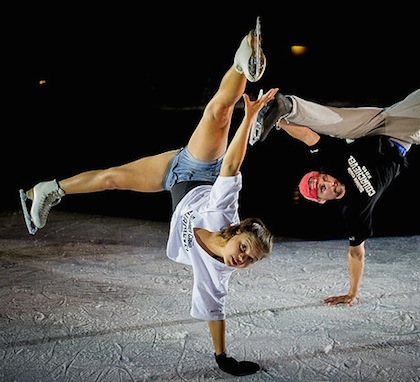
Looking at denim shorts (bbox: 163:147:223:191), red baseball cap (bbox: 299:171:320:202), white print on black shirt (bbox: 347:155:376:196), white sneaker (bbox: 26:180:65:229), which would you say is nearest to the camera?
denim shorts (bbox: 163:147:223:191)

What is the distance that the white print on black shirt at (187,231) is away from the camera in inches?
123

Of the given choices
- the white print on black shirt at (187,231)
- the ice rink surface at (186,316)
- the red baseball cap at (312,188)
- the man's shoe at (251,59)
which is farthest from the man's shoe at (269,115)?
the ice rink surface at (186,316)

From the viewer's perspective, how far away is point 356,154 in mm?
4402

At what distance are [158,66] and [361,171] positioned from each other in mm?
16541

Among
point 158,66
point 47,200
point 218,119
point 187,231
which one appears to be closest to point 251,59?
point 218,119

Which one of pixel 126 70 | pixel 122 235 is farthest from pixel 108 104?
pixel 122 235

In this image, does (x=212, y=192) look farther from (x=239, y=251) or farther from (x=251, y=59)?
(x=251, y=59)

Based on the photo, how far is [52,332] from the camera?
3.98 meters

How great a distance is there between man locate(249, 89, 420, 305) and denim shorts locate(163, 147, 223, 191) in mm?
808

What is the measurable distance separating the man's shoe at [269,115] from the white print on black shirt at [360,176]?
826mm

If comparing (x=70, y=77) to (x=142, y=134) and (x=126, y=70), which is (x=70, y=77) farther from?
(x=142, y=134)

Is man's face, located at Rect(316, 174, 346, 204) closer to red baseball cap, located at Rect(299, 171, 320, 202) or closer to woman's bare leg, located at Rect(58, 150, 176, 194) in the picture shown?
red baseball cap, located at Rect(299, 171, 320, 202)

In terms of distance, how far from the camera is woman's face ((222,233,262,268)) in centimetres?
279

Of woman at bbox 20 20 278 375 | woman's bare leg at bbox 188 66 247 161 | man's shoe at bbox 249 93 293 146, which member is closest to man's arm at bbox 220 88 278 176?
woman at bbox 20 20 278 375
